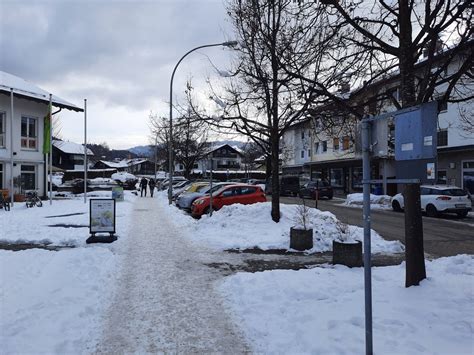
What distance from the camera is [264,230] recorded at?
1284 centimetres

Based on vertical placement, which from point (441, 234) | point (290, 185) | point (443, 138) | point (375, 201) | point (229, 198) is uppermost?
point (443, 138)

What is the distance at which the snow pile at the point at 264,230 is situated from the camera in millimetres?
10812

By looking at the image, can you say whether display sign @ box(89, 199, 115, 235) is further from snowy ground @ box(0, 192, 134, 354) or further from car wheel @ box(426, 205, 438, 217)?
car wheel @ box(426, 205, 438, 217)

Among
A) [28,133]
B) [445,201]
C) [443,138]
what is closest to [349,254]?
[445,201]

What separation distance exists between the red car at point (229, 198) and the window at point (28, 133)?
14438 mm

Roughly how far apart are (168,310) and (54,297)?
1.74 metres

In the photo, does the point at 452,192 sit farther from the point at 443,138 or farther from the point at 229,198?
the point at 443,138

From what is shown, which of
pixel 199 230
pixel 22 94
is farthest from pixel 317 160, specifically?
pixel 199 230

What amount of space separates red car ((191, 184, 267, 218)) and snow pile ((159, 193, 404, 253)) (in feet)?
6.74

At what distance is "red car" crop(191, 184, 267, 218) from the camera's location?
18375mm

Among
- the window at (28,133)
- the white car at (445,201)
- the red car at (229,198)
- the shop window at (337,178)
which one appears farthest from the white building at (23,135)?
the shop window at (337,178)

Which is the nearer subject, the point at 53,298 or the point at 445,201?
the point at 53,298

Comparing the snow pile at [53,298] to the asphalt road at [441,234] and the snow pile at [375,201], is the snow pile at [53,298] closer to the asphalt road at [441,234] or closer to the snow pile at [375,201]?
the asphalt road at [441,234]

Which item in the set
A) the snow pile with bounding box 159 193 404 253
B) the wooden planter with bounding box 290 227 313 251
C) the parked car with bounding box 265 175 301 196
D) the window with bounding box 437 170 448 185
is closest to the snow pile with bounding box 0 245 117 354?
the snow pile with bounding box 159 193 404 253
